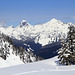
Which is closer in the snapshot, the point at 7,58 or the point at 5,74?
the point at 5,74

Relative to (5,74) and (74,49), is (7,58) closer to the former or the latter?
(74,49)

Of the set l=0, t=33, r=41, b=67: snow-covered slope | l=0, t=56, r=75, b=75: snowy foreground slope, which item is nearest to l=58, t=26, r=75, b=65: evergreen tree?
l=0, t=56, r=75, b=75: snowy foreground slope

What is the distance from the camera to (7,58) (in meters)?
135

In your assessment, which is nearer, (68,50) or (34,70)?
(34,70)

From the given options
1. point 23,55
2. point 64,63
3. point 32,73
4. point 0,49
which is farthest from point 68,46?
point 23,55

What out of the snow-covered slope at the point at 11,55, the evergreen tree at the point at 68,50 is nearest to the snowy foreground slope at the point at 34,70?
the evergreen tree at the point at 68,50

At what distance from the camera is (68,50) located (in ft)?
89.8

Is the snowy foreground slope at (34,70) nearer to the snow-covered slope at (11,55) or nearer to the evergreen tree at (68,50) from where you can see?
the evergreen tree at (68,50)

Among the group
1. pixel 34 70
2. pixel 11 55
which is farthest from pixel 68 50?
pixel 11 55

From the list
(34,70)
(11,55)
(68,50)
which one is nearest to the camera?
(34,70)

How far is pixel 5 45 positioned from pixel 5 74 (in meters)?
136

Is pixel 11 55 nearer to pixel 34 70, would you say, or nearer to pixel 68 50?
pixel 68 50

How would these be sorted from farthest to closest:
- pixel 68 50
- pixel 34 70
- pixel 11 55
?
1. pixel 11 55
2. pixel 68 50
3. pixel 34 70

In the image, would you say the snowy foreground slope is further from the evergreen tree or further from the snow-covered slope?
the snow-covered slope
